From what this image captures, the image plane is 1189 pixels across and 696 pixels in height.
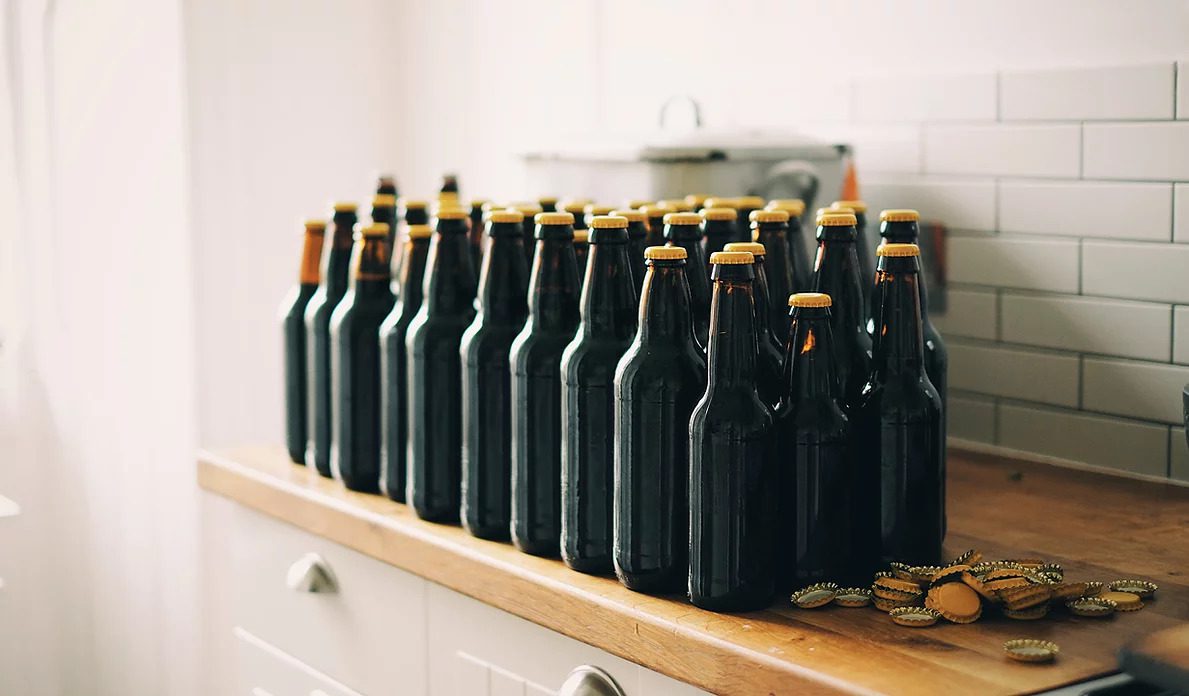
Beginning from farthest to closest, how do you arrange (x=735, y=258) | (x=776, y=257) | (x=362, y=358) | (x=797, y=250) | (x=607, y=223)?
(x=362, y=358) → (x=797, y=250) → (x=776, y=257) → (x=607, y=223) → (x=735, y=258)

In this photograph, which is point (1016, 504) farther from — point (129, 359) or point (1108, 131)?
point (129, 359)

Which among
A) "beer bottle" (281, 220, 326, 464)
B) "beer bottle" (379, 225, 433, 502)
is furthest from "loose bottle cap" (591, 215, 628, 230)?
"beer bottle" (281, 220, 326, 464)

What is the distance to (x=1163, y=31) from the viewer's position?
146 cm

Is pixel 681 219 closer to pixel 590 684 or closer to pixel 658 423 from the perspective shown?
pixel 658 423

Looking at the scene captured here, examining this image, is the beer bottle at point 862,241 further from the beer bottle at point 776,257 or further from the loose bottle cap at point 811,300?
the loose bottle cap at point 811,300

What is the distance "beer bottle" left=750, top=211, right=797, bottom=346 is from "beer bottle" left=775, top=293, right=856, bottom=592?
0.47 ft

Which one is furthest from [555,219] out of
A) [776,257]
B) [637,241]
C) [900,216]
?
[900,216]

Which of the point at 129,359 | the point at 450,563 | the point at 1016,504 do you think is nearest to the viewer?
the point at 450,563

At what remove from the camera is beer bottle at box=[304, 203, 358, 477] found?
59.4 inches

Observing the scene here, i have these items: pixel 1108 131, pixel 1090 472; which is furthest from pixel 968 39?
pixel 1090 472

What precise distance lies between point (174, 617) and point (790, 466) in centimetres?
148

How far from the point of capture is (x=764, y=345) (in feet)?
3.69

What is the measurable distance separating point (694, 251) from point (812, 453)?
9.5 inches

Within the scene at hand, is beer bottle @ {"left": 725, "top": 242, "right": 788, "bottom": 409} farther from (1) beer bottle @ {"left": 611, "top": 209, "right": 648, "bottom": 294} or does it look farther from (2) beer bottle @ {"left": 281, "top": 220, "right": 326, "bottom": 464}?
(2) beer bottle @ {"left": 281, "top": 220, "right": 326, "bottom": 464}
